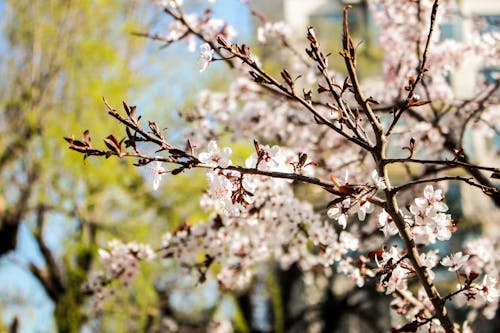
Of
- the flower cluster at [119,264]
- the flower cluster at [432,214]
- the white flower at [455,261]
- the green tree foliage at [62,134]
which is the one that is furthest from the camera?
the green tree foliage at [62,134]

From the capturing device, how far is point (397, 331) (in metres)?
2.32

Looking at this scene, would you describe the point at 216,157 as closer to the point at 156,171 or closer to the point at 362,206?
the point at 156,171

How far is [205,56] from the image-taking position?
1.99 m

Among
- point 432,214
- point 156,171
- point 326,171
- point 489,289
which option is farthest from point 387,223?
point 326,171

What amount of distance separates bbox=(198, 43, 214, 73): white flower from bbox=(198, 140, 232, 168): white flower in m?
0.36

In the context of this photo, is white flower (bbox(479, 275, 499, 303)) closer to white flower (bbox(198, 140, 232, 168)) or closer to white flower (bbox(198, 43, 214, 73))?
white flower (bbox(198, 140, 232, 168))

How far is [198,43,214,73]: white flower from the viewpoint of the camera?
198 cm

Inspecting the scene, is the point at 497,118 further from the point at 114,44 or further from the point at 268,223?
the point at 114,44

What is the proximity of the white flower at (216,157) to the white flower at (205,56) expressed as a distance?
1.18 ft

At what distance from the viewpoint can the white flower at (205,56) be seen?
1.98m

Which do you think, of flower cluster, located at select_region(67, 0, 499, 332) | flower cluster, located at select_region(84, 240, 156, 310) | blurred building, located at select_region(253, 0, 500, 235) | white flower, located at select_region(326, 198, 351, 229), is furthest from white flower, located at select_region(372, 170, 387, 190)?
blurred building, located at select_region(253, 0, 500, 235)

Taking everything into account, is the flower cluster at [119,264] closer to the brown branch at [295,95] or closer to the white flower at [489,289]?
the brown branch at [295,95]

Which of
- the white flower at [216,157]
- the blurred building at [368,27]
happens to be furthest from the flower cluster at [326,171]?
the blurred building at [368,27]

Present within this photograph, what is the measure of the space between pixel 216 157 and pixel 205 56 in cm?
43
